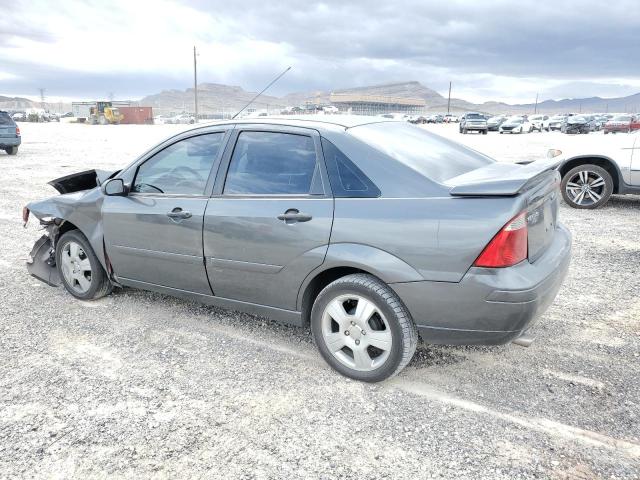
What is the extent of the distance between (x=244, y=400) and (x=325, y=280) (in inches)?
35.9

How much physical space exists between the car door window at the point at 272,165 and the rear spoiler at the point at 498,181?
91 cm

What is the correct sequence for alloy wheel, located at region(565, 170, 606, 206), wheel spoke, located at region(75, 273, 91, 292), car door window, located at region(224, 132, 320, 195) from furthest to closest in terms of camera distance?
alloy wheel, located at region(565, 170, 606, 206) < wheel spoke, located at region(75, 273, 91, 292) < car door window, located at region(224, 132, 320, 195)

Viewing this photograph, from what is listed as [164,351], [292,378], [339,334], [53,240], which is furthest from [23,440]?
[53,240]

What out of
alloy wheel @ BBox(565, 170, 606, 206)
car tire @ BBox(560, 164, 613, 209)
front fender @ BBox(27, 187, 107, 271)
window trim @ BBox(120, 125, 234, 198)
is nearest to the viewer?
window trim @ BBox(120, 125, 234, 198)

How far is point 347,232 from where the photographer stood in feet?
10.1

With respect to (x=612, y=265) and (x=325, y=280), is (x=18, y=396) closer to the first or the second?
(x=325, y=280)

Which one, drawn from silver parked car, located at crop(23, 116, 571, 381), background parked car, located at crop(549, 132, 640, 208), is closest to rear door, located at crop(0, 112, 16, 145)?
silver parked car, located at crop(23, 116, 571, 381)

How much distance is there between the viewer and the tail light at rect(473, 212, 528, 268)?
2732 mm

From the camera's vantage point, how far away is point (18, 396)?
10.4ft

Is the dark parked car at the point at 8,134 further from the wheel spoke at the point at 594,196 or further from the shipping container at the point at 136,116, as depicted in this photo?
the shipping container at the point at 136,116

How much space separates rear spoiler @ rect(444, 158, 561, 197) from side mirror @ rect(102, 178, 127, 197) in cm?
254

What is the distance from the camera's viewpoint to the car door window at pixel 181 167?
3.80m

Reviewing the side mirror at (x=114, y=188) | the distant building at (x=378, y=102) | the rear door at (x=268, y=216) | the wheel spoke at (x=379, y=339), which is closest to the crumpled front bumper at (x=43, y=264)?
the side mirror at (x=114, y=188)

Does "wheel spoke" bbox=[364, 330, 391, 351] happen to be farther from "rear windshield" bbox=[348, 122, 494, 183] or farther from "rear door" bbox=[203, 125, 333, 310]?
"rear windshield" bbox=[348, 122, 494, 183]
